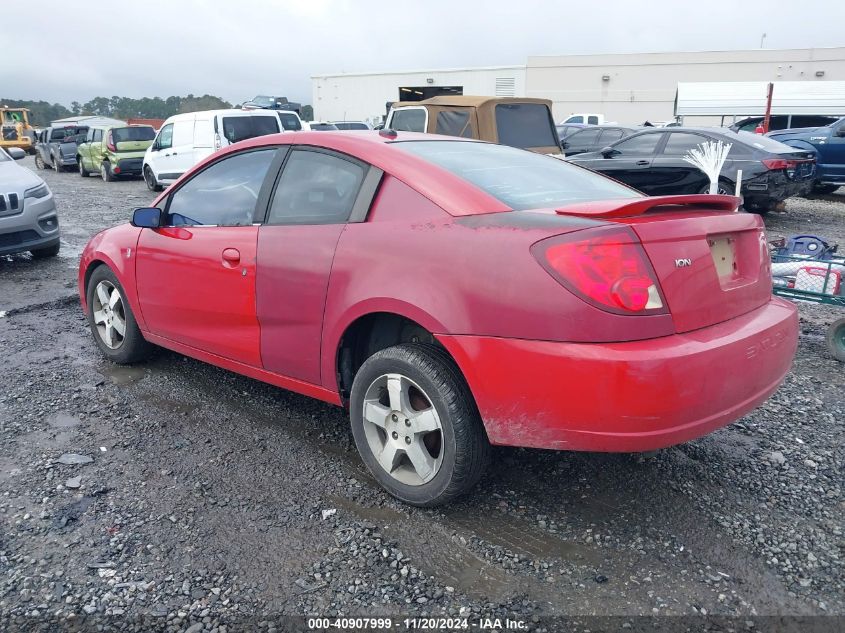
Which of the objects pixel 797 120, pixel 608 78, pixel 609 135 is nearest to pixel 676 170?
Answer: pixel 609 135

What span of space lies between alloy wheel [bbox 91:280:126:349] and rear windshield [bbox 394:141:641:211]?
237cm

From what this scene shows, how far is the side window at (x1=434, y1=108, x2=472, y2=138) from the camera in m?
10.5

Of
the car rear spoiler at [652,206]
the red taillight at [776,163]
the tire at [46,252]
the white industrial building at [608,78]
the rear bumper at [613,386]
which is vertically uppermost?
the white industrial building at [608,78]

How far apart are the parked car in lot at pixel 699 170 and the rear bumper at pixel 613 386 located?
27.9 ft

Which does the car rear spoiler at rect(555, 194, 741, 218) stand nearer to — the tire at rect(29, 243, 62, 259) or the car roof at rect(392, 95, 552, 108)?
the tire at rect(29, 243, 62, 259)

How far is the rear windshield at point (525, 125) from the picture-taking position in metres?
10.6

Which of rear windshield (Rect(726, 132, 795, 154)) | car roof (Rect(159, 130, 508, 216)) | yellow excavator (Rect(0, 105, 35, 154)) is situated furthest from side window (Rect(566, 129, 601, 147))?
yellow excavator (Rect(0, 105, 35, 154))

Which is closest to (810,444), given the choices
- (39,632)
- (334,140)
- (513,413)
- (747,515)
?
(747,515)

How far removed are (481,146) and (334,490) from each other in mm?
1939

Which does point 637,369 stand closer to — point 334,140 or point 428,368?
point 428,368

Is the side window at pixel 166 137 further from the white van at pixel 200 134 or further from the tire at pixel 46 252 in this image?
the tire at pixel 46 252

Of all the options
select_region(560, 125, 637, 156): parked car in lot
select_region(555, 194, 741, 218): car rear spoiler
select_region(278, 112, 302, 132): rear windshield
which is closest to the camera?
select_region(555, 194, 741, 218): car rear spoiler

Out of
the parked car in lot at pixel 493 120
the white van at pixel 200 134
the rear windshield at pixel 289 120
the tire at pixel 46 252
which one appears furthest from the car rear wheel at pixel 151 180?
the tire at pixel 46 252

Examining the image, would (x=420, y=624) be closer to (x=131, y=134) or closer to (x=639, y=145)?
(x=639, y=145)
